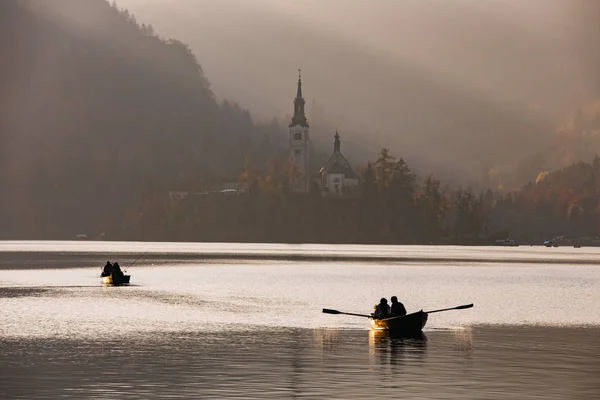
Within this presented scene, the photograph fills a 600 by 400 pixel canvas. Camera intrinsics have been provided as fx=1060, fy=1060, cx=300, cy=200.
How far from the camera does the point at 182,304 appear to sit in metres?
102

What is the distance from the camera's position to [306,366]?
5488 centimetres

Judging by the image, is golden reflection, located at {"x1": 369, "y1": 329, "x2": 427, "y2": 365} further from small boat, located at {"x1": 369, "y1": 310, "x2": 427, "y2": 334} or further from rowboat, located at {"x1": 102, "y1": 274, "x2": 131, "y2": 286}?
rowboat, located at {"x1": 102, "y1": 274, "x2": 131, "y2": 286}

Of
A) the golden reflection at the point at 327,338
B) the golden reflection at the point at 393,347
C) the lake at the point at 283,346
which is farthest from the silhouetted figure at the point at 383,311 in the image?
the golden reflection at the point at 327,338

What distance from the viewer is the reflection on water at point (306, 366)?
4588cm

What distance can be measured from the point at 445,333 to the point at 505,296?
160 ft

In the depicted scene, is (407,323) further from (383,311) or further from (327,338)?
(327,338)

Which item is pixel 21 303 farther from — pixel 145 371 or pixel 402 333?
pixel 145 371

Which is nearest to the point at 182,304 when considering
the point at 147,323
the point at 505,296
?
the point at 147,323

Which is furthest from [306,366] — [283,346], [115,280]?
[115,280]

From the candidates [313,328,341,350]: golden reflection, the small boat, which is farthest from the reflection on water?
the small boat

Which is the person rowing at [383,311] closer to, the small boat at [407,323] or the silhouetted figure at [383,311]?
the silhouetted figure at [383,311]

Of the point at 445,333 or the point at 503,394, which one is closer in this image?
the point at 503,394

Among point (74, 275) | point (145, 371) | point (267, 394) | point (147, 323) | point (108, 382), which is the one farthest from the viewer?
point (74, 275)

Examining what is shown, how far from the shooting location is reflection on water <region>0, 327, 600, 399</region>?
45.9 m
